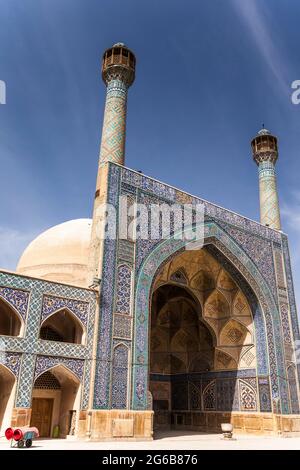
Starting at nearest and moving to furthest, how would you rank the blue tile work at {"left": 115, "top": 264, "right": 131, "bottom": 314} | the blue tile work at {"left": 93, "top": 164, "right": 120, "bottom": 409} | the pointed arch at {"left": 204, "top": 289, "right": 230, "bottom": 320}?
1. the blue tile work at {"left": 93, "top": 164, "right": 120, "bottom": 409}
2. the blue tile work at {"left": 115, "top": 264, "right": 131, "bottom": 314}
3. the pointed arch at {"left": 204, "top": 289, "right": 230, "bottom": 320}

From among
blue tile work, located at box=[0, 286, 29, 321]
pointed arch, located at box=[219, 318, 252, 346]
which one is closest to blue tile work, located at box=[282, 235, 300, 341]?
pointed arch, located at box=[219, 318, 252, 346]

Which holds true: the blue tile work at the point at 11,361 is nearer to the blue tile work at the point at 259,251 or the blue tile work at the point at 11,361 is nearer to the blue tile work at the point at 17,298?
the blue tile work at the point at 17,298

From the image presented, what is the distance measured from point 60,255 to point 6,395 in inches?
237

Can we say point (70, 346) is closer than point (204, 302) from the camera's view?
Yes

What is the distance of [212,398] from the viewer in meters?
13.4

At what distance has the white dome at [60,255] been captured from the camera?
1307 cm

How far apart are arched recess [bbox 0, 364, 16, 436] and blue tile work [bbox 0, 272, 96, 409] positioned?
12cm

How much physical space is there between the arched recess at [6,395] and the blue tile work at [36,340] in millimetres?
124

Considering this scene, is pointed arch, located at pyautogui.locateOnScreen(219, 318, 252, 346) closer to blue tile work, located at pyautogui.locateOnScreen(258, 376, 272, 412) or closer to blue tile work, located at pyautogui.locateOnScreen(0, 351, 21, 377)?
blue tile work, located at pyautogui.locateOnScreen(258, 376, 272, 412)

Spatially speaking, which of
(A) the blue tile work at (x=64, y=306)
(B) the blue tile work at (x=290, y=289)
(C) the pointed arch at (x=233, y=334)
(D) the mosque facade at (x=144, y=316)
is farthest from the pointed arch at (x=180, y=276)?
(A) the blue tile work at (x=64, y=306)

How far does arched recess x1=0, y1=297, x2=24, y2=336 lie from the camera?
8.47 m
